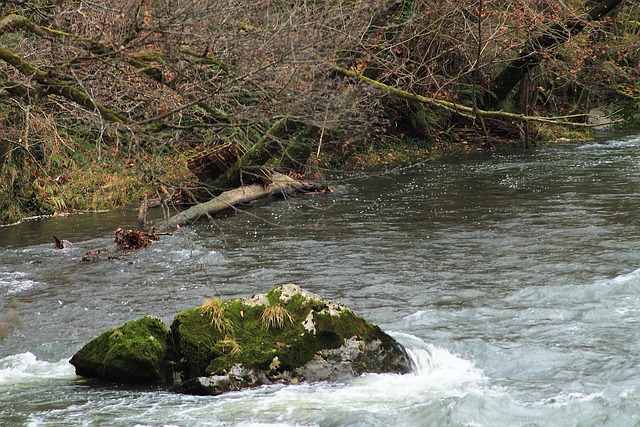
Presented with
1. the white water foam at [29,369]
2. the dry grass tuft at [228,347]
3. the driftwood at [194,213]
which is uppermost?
the driftwood at [194,213]

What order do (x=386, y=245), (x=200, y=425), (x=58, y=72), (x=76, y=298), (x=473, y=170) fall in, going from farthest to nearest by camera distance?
A: (x=473, y=170)
(x=386, y=245)
(x=76, y=298)
(x=58, y=72)
(x=200, y=425)

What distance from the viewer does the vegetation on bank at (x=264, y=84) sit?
898 centimetres

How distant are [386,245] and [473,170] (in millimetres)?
Answer: 9520

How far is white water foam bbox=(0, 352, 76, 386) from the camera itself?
7.72 metres

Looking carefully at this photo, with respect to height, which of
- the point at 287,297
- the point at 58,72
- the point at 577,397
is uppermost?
the point at 58,72

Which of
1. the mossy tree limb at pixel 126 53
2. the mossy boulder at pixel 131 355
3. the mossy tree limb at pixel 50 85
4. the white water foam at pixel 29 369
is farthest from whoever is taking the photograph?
the mossy tree limb at pixel 126 53

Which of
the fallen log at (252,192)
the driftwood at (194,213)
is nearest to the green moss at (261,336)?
the driftwood at (194,213)

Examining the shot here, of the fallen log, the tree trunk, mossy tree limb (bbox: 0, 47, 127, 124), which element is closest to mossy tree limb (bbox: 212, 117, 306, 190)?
the fallen log

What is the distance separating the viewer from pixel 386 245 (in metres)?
13.0

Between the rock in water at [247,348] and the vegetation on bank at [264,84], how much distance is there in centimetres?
127

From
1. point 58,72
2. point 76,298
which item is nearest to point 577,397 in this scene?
point 58,72

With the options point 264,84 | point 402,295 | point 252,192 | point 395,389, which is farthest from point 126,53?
point 252,192

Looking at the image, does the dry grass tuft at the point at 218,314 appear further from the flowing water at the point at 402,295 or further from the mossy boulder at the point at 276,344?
the flowing water at the point at 402,295

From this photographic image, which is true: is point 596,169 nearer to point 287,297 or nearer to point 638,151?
point 638,151
